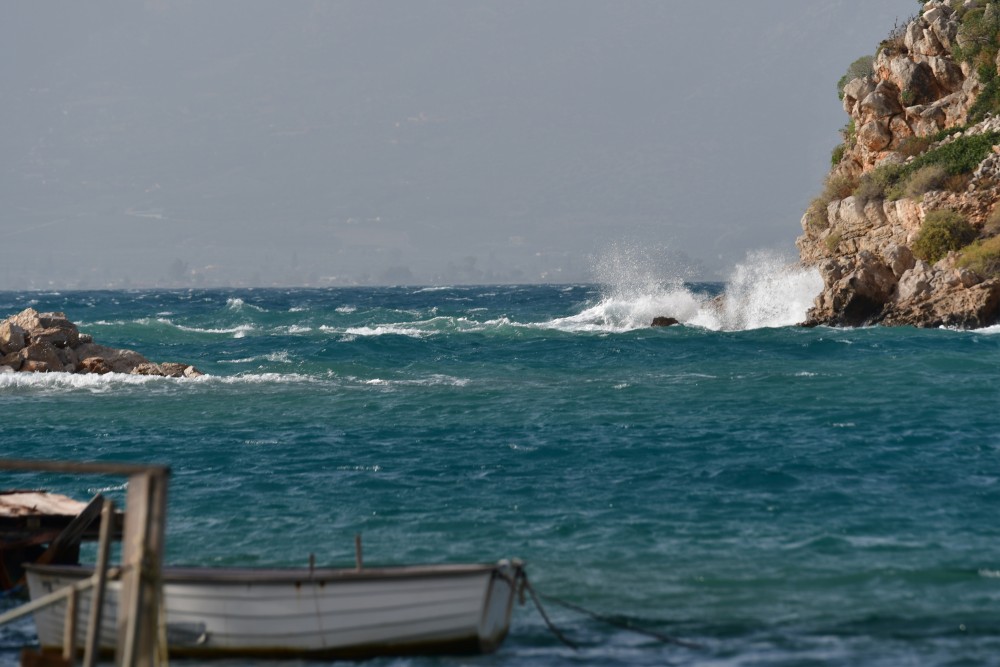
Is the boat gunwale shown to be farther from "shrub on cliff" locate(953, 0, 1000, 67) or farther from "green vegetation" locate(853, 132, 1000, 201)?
"shrub on cliff" locate(953, 0, 1000, 67)

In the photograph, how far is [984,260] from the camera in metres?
44.8

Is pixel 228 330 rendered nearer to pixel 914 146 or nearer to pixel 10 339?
pixel 10 339

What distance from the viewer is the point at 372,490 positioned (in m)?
19.5

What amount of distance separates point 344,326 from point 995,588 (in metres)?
60.5

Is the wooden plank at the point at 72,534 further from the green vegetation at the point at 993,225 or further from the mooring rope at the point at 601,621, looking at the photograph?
the green vegetation at the point at 993,225

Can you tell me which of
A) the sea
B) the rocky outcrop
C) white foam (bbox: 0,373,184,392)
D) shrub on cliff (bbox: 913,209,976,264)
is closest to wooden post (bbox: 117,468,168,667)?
the sea

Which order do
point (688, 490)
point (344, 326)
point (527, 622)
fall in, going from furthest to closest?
point (344, 326), point (688, 490), point (527, 622)

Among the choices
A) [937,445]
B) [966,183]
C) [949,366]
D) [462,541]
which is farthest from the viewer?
[966,183]

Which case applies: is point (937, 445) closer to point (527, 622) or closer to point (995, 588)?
point (995, 588)

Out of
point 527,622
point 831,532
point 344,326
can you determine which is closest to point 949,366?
point 831,532

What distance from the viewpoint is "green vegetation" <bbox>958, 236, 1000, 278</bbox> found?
44875 mm

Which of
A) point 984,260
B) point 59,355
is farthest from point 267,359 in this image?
point 984,260

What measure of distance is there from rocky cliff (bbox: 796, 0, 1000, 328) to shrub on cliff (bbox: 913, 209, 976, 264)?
0.04m

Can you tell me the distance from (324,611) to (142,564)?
300 centimetres
